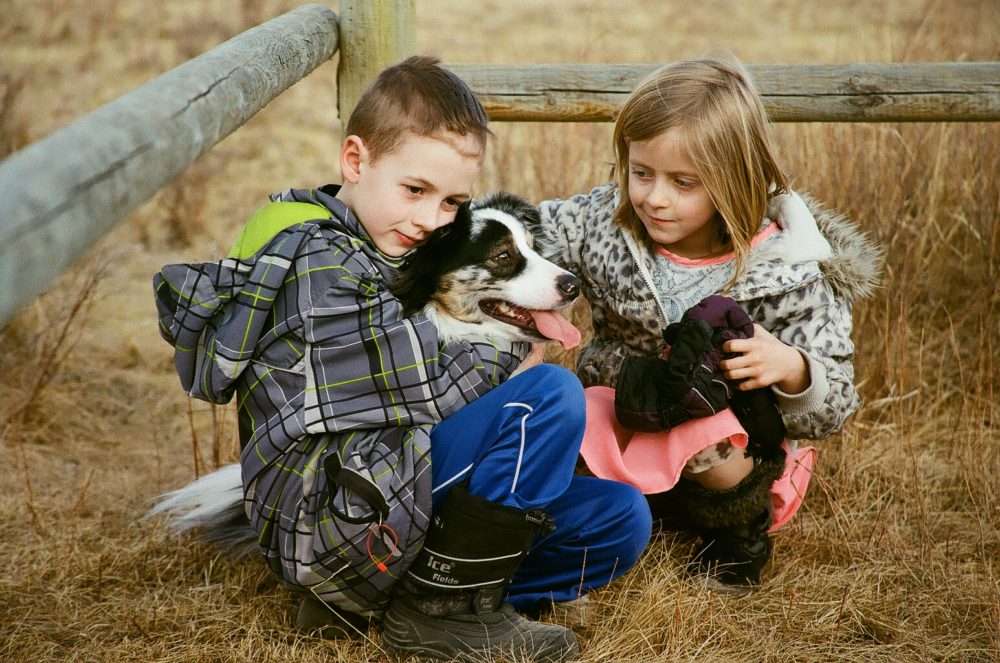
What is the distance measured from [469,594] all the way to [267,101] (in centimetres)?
126

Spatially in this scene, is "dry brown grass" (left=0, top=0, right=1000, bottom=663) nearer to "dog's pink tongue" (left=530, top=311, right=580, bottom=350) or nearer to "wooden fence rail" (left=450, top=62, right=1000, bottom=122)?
"dog's pink tongue" (left=530, top=311, right=580, bottom=350)

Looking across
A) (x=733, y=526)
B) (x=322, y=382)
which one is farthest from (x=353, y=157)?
(x=733, y=526)

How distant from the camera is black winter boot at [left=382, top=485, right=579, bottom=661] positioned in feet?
7.14

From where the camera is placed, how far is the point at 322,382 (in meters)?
2.13

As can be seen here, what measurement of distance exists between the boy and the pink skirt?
0.88 feet

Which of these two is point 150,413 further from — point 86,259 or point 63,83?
point 63,83

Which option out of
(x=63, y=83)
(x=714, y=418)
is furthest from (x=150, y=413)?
(x=63, y=83)

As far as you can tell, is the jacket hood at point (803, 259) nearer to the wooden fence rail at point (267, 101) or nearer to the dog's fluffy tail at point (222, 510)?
the wooden fence rail at point (267, 101)

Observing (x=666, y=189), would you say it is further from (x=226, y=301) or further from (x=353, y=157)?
(x=226, y=301)

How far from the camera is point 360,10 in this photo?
9.77ft

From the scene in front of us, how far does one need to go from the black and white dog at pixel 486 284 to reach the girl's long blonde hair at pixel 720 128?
41 cm

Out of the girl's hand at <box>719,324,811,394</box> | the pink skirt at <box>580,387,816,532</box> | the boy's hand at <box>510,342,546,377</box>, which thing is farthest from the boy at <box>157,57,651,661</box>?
the girl's hand at <box>719,324,811,394</box>

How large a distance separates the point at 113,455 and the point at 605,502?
7.15ft

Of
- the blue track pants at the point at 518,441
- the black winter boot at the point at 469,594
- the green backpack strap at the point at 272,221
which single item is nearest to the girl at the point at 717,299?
the blue track pants at the point at 518,441
